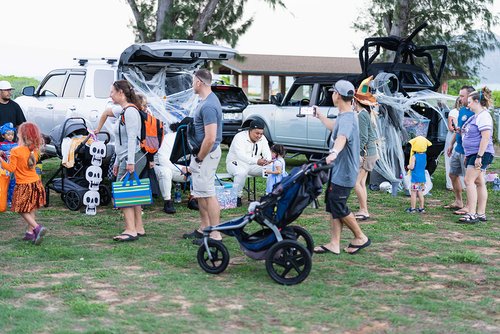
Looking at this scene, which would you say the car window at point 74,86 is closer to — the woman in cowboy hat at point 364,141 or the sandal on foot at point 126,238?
the sandal on foot at point 126,238

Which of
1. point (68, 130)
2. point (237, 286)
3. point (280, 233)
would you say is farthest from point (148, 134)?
point (68, 130)

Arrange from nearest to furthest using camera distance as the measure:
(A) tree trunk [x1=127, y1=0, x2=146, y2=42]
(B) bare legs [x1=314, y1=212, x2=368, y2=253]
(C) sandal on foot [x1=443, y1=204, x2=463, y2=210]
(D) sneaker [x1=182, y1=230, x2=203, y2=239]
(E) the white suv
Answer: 1. (B) bare legs [x1=314, y1=212, x2=368, y2=253]
2. (D) sneaker [x1=182, y1=230, x2=203, y2=239]
3. (C) sandal on foot [x1=443, y1=204, x2=463, y2=210]
4. (E) the white suv
5. (A) tree trunk [x1=127, y1=0, x2=146, y2=42]

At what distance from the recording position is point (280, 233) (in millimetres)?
6641

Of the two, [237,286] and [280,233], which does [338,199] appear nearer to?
[280,233]

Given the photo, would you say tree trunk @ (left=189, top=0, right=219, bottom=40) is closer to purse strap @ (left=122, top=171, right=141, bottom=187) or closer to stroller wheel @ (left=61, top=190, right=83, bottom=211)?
stroller wheel @ (left=61, top=190, right=83, bottom=211)

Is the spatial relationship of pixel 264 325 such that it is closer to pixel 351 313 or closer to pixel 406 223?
pixel 351 313

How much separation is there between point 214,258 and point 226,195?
3.61 m

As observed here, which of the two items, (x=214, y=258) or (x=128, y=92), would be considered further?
(x=128, y=92)

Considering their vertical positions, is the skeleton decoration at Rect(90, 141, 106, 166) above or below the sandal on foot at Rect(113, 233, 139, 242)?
above

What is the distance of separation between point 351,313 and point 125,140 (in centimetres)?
349

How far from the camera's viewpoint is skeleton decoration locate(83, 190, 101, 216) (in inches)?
382

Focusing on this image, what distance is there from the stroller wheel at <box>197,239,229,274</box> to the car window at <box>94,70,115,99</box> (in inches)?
236

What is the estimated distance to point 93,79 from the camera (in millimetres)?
12242

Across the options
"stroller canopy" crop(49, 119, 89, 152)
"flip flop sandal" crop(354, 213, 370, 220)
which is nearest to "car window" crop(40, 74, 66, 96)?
"stroller canopy" crop(49, 119, 89, 152)
